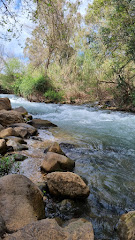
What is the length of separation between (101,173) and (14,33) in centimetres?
482

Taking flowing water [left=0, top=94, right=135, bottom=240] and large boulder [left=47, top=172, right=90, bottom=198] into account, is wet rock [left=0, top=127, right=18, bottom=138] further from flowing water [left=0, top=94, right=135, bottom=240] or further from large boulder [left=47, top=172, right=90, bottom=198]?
large boulder [left=47, top=172, right=90, bottom=198]

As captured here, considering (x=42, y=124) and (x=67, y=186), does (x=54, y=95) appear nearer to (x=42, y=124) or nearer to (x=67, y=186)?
(x=42, y=124)

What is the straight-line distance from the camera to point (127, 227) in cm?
184

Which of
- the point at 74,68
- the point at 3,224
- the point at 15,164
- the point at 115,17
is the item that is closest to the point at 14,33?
the point at 15,164

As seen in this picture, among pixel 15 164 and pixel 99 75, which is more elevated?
pixel 99 75

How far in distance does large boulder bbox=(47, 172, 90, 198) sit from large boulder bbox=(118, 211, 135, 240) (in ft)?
2.17

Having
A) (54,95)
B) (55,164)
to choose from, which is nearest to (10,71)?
(54,95)

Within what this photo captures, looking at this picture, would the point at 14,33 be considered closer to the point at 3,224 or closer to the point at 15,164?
the point at 15,164

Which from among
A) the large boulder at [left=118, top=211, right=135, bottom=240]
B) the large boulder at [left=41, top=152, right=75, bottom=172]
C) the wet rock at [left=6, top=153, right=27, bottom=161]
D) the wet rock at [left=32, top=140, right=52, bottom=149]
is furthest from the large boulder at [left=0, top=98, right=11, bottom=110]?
the large boulder at [left=118, top=211, right=135, bottom=240]

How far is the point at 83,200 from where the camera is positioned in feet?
8.09

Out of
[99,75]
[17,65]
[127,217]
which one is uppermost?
[17,65]

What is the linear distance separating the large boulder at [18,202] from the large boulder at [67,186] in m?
0.43

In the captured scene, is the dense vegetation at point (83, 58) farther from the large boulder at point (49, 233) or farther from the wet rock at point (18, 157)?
the large boulder at point (49, 233)

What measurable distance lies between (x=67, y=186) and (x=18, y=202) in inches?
31.9
